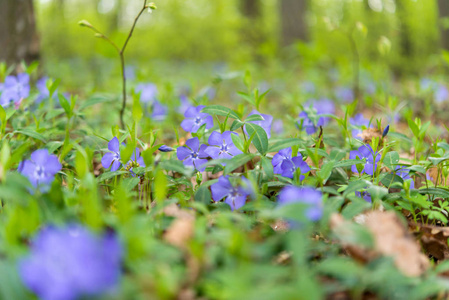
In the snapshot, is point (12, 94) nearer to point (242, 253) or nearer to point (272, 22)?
point (242, 253)

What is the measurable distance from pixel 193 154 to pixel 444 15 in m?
4.07

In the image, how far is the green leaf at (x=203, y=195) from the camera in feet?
4.74

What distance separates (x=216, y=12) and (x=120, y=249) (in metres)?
12.0

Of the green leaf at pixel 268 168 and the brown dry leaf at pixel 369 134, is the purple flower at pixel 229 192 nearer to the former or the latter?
the green leaf at pixel 268 168

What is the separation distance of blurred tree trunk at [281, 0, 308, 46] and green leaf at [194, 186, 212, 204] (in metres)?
6.99

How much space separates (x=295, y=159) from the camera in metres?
1.53

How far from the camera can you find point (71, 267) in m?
0.75

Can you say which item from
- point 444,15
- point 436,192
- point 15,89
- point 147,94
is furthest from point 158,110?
point 444,15

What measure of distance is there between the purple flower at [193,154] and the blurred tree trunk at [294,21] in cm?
679

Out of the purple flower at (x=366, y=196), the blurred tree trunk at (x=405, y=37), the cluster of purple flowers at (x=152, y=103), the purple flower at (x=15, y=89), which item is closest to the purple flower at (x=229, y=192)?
the purple flower at (x=366, y=196)

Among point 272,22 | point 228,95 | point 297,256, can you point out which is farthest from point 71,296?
point 272,22

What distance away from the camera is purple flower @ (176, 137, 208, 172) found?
162 cm

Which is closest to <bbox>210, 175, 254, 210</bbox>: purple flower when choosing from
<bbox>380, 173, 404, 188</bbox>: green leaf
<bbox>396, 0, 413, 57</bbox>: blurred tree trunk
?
<bbox>380, 173, 404, 188</bbox>: green leaf

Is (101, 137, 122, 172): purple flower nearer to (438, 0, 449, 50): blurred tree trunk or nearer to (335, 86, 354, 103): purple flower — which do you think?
(335, 86, 354, 103): purple flower
